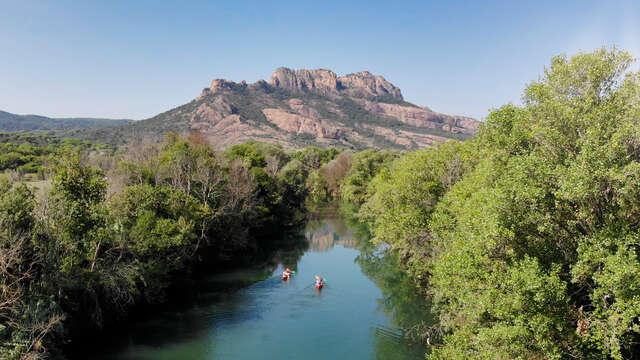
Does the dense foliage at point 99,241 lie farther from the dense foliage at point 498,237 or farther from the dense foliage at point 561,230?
the dense foliage at point 561,230

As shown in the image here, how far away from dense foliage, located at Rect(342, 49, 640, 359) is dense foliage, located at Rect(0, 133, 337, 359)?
19.6m

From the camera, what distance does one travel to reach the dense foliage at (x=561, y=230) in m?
14.5

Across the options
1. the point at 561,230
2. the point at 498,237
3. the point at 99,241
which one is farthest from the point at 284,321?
the point at 561,230

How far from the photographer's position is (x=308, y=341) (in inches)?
1174

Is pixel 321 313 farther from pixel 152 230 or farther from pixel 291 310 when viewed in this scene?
pixel 152 230

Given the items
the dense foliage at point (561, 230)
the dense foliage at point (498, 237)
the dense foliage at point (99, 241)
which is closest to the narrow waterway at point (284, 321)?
the dense foliage at point (498, 237)

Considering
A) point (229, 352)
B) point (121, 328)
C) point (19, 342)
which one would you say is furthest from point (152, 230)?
point (19, 342)

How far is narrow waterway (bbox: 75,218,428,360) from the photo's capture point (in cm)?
2817

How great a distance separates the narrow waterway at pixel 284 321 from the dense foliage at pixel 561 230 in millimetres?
10782

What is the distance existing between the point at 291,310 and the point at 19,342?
2037cm

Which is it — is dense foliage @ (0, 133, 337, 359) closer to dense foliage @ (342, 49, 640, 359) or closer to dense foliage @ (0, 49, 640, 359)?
dense foliage @ (0, 49, 640, 359)

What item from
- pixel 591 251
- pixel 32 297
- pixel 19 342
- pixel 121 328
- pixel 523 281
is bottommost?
pixel 121 328

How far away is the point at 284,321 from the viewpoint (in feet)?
110

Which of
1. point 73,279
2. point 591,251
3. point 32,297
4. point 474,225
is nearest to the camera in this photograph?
point 591,251
